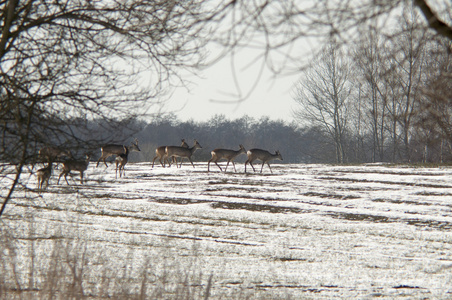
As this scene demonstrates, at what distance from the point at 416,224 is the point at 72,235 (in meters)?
7.99

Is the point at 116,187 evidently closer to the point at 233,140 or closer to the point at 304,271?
the point at 304,271

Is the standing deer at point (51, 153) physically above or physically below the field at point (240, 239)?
above

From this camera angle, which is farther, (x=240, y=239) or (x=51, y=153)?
(x=240, y=239)

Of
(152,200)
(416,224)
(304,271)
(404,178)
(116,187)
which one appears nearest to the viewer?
(304,271)

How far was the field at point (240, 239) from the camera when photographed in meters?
7.35

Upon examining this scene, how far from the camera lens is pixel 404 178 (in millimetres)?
24281

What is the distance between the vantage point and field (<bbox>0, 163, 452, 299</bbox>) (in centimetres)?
735

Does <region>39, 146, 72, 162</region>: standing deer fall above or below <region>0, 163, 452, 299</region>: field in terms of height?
above

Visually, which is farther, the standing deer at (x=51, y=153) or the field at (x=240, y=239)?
the standing deer at (x=51, y=153)

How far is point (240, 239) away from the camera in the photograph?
38.1 feet

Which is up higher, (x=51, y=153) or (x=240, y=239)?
(x=51, y=153)

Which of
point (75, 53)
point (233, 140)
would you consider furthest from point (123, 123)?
point (233, 140)

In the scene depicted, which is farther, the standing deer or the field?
the standing deer

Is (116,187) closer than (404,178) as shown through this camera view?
Yes
